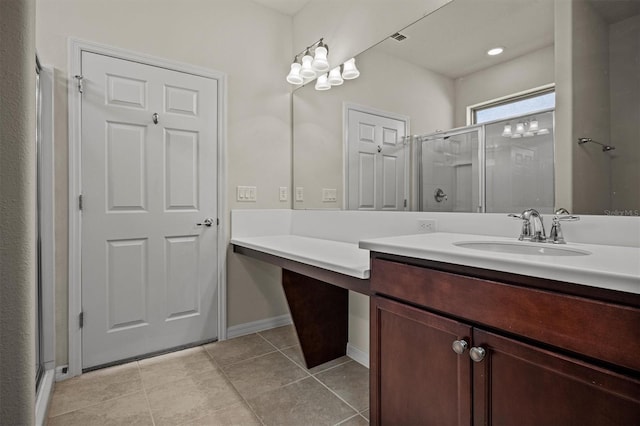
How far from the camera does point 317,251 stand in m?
1.84

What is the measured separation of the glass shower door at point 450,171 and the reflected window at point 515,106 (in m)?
0.07

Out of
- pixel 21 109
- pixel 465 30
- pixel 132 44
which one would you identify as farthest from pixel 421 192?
pixel 132 44

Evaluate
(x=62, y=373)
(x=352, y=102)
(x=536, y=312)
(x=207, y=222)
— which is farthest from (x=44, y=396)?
(x=352, y=102)

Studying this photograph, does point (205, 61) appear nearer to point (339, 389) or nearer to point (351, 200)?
point (351, 200)

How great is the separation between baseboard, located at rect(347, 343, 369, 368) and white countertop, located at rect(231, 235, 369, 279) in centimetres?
65

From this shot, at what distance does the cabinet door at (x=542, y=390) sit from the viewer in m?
0.69

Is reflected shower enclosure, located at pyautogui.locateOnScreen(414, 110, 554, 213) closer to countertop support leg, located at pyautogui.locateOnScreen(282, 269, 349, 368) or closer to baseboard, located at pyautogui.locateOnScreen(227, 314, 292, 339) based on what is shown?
countertop support leg, located at pyautogui.locateOnScreen(282, 269, 349, 368)

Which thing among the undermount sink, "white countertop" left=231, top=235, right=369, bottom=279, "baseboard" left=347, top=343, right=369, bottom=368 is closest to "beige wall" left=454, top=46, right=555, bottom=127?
the undermount sink

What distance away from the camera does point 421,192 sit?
1.79 metres

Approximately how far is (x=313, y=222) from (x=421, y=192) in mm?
955

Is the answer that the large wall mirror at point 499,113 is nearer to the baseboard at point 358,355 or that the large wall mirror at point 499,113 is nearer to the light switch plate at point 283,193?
the light switch plate at point 283,193

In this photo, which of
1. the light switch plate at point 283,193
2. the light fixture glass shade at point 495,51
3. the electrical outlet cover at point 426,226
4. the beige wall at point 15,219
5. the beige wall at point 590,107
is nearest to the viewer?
the beige wall at point 15,219

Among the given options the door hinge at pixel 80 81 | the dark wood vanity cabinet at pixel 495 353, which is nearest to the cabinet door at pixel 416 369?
the dark wood vanity cabinet at pixel 495 353

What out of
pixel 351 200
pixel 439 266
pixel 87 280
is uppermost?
pixel 351 200
